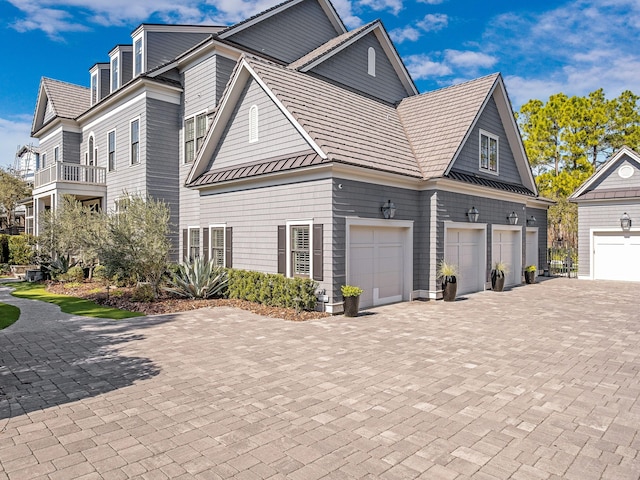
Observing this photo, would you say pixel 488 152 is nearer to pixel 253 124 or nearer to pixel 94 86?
pixel 253 124

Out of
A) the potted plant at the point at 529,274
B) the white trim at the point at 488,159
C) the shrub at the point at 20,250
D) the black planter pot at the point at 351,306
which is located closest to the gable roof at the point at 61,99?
the shrub at the point at 20,250

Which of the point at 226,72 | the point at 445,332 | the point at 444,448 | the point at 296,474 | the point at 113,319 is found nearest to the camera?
the point at 296,474

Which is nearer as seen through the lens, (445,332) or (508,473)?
(508,473)

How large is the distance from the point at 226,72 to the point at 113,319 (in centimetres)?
1104

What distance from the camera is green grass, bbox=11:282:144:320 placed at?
1085cm

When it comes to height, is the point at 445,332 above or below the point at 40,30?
below

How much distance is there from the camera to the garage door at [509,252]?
17203mm

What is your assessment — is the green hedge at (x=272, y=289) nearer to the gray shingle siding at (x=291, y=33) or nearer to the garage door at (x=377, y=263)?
the garage door at (x=377, y=263)

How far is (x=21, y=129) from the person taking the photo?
4803 cm

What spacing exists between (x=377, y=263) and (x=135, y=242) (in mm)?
7171

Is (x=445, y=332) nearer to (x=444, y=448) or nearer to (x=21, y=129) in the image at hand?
(x=444, y=448)

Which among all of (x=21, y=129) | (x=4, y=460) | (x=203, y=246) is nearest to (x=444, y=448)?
(x=4, y=460)

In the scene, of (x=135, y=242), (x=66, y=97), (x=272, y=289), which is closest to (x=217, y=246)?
(x=135, y=242)

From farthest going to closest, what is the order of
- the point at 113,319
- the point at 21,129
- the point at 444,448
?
the point at 21,129 < the point at 113,319 < the point at 444,448
